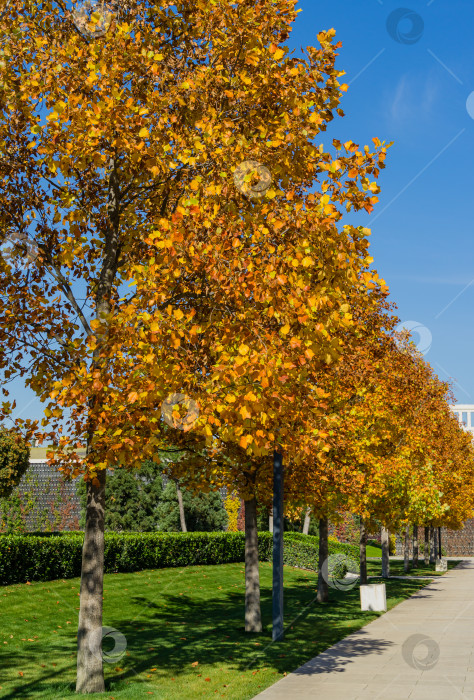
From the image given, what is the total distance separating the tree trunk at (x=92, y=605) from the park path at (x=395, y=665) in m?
2.06

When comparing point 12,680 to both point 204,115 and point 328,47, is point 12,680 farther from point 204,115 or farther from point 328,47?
point 328,47

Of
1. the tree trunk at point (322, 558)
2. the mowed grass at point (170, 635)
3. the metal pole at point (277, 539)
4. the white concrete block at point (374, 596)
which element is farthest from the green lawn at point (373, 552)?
the metal pole at point (277, 539)

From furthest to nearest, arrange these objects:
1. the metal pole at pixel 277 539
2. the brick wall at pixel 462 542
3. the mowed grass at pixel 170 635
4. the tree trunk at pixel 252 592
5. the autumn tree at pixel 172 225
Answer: the brick wall at pixel 462 542 → the tree trunk at pixel 252 592 → the metal pole at pixel 277 539 → the mowed grass at pixel 170 635 → the autumn tree at pixel 172 225

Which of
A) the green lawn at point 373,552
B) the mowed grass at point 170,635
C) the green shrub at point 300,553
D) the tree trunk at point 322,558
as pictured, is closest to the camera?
the mowed grass at point 170,635

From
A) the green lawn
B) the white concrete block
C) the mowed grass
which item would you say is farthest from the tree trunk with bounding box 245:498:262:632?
the green lawn

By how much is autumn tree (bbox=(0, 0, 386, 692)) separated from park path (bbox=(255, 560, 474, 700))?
301cm

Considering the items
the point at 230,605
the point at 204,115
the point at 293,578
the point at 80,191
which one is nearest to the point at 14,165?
the point at 80,191

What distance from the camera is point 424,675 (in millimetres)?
10047

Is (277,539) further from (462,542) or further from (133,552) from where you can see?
(462,542)

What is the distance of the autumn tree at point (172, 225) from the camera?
7445mm

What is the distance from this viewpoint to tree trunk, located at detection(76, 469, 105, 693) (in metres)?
8.69

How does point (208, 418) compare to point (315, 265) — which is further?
point (315, 265)

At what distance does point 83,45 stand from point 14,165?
5.92 feet

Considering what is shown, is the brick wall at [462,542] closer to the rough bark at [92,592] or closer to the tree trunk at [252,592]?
the tree trunk at [252,592]
